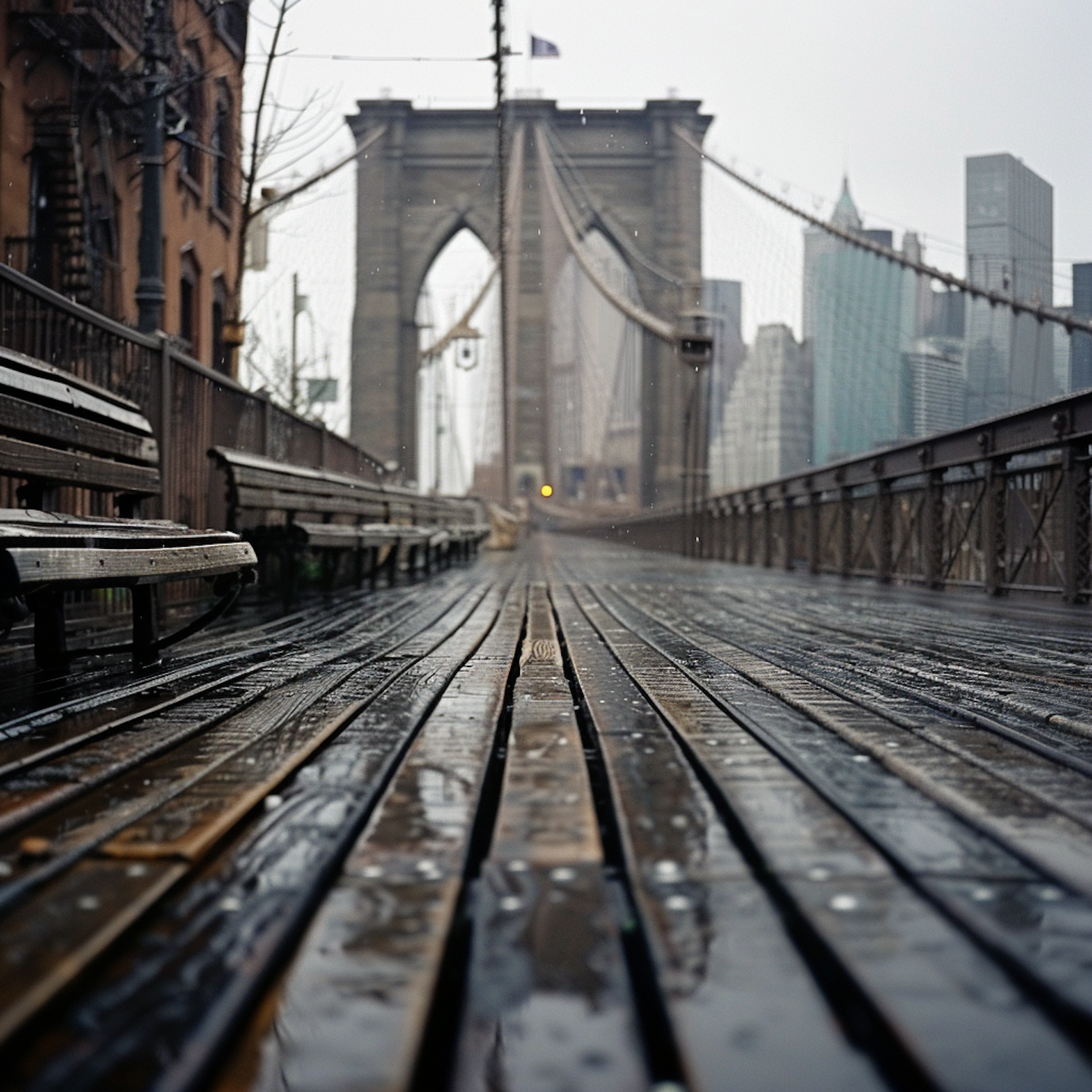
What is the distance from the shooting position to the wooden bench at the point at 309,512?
4.69m

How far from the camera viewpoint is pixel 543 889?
125cm

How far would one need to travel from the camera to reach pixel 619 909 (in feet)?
3.98

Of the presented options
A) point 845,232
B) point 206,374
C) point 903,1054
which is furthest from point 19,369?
point 845,232

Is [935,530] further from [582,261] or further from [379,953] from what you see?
[582,261]

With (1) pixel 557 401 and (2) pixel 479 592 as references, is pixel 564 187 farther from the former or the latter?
(2) pixel 479 592

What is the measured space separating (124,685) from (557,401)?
5954cm

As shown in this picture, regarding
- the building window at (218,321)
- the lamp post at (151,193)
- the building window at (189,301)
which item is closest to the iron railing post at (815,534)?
the lamp post at (151,193)

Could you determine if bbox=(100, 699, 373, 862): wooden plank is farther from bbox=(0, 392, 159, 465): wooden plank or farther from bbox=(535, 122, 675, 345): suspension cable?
bbox=(535, 122, 675, 345): suspension cable

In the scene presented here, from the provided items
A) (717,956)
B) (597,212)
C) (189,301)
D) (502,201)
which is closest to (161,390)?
(717,956)

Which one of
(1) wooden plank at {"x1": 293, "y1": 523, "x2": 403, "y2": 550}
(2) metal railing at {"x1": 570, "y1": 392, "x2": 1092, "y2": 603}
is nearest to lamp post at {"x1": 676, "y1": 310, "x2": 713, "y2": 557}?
(2) metal railing at {"x1": 570, "y1": 392, "x2": 1092, "y2": 603}

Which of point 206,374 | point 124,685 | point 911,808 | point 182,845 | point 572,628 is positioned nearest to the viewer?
point 182,845

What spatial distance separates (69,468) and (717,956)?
2.40 meters

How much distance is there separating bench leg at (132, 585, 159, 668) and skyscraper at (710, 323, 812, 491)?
1629 centimetres

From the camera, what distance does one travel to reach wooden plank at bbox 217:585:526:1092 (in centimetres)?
86
